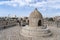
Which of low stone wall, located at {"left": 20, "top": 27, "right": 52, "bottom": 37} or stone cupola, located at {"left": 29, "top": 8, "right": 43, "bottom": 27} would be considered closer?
low stone wall, located at {"left": 20, "top": 27, "right": 52, "bottom": 37}

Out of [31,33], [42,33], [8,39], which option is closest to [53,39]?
[42,33]

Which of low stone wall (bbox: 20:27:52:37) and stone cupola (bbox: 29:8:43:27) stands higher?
stone cupola (bbox: 29:8:43:27)

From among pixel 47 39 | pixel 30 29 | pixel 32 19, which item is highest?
pixel 32 19

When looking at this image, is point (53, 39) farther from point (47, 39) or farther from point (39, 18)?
point (39, 18)

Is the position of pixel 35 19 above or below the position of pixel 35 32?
above

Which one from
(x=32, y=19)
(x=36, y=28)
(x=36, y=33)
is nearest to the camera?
(x=36, y=33)

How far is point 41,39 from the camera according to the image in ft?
28.8

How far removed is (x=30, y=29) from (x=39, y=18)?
1679 mm

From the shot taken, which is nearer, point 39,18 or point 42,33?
point 42,33

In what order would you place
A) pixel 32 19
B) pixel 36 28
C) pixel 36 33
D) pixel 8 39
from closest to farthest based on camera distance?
pixel 8 39
pixel 36 33
pixel 36 28
pixel 32 19

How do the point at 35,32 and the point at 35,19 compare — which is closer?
the point at 35,32

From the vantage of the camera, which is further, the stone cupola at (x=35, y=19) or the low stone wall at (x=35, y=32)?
the stone cupola at (x=35, y=19)

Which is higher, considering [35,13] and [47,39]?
[35,13]

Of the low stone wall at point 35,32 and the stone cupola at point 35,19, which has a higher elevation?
the stone cupola at point 35,19
